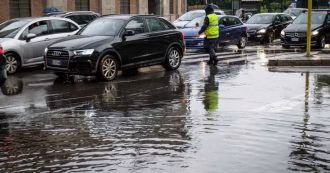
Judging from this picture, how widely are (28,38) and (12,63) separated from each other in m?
0.84

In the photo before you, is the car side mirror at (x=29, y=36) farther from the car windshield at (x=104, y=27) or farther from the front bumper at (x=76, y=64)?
the front bumper at (x=76, y=64)

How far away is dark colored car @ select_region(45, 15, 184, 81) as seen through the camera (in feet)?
45.0

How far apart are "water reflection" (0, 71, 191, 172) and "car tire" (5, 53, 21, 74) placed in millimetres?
4139

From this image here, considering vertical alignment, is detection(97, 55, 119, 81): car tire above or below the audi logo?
below

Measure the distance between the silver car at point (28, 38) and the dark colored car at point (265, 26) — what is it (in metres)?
12.5

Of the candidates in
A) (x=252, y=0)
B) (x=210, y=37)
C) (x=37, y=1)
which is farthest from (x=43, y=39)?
(x=252, y=0)

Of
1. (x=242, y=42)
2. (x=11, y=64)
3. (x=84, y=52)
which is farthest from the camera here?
(x=242, y=42)

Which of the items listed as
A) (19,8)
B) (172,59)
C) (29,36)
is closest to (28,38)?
(29,36)

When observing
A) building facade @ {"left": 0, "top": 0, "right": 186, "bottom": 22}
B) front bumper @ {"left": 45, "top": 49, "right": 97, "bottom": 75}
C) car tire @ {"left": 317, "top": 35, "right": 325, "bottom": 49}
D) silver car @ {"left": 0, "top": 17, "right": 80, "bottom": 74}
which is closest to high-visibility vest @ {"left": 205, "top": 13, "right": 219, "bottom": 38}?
silver car @ {"left": 0, "top": 17, "right": 80, "bottom": 74}

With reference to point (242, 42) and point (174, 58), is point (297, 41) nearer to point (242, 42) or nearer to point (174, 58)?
point (242, 42)

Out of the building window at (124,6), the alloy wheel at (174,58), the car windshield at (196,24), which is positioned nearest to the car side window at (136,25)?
the alloy wheel at (174,58)

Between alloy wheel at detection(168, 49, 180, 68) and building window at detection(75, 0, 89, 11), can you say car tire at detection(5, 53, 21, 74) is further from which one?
building window at detection(75, 0, 89, 11)

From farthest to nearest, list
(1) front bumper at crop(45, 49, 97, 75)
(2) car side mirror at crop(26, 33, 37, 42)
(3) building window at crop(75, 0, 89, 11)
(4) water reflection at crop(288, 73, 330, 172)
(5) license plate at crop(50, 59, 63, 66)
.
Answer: (3) building window at crop(75, 0, 89, 11)
(2) car side mirror at crop(26, 33, 37, 42)
(5) license plate at crop(50, 59, 63, 66)
(1) front bumper at crop(45, 49, 97, 75)
(4) water reflection at crop(288, 73, 330, 172)

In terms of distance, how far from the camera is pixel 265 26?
2811 centimetres
